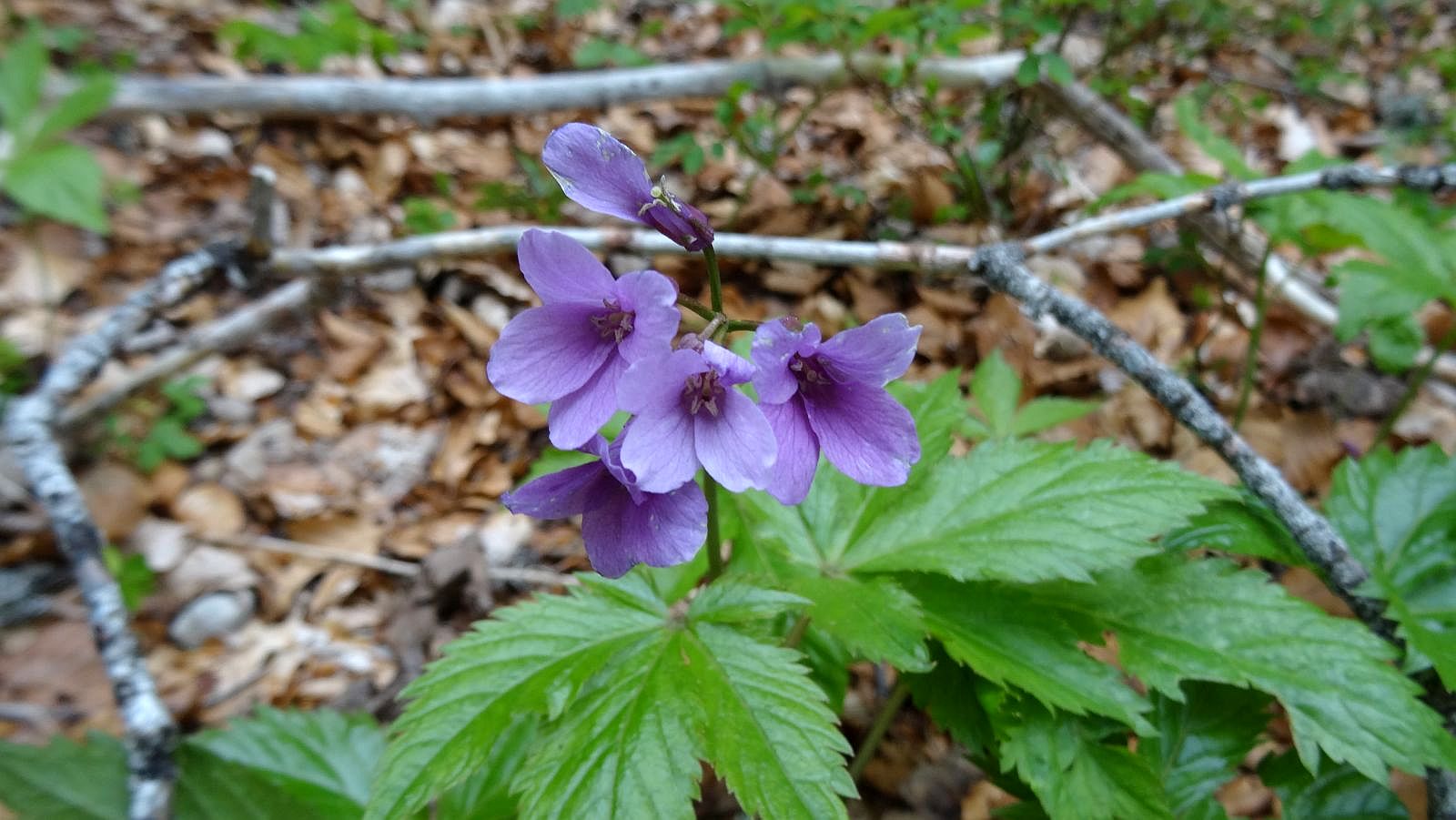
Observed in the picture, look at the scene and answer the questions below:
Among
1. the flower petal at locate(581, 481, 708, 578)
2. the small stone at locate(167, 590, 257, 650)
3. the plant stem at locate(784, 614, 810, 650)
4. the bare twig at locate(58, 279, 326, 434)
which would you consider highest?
the flower petal at locate(581, 481, 708, 578)

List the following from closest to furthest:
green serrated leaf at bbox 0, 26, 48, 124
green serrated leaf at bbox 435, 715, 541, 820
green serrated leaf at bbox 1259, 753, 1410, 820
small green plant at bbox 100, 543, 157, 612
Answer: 1. green serrated leaf at bbox 1259, 753, 1410, 820
2. green serrated leaf at bbox 435, 715, 541, 820
3. small green plant at bbox 100, 543, 157, 612
4. green serrated leaf at bbox 0, 26, 48, 124

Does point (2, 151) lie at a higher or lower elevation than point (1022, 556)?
lower

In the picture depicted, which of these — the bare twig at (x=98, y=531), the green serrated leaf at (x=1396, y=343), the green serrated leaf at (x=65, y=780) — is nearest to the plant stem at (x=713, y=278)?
the bare twig at (x=98, y=531)

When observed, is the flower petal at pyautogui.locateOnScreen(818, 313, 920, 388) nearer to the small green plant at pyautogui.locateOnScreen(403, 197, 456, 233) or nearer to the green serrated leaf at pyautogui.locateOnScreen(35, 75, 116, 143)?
the small green plant at pyautogui.locateOnScreen(403, 197, 456, 233)

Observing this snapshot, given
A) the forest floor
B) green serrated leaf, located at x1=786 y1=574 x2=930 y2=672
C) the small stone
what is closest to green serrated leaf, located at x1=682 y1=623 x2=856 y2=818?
green serrated leaf, located at x1=786 y1=574 x2=930 y2=672

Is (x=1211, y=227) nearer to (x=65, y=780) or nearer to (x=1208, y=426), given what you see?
(x=1208, y=426)

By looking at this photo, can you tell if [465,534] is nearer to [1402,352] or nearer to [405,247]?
[405,247]

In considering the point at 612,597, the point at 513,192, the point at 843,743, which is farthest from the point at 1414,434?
the point at 513,192

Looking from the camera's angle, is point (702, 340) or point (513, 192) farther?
point (513, 192)
